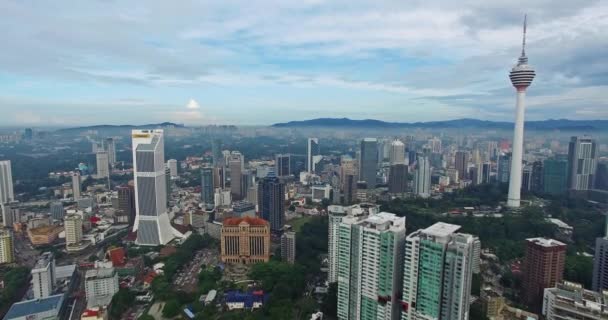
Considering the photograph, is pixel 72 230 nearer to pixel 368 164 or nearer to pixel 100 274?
pixel 100 274

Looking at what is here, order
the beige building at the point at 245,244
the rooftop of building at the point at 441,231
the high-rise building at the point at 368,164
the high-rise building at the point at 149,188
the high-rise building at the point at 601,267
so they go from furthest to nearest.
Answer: the high-rise building at the point at 368,164
the high-rise building at the point at 149,188
the beige building at the point at 245,244
the high-rise building at the point at 601,267
the rooftop of building at the point at 441,231

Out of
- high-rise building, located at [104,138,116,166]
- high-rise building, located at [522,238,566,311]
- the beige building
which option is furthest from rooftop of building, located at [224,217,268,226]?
high-rise building, located at [104,138,116,166]

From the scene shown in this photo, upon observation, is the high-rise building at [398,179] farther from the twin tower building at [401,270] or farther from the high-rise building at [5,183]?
the high-rise building at [5,183]

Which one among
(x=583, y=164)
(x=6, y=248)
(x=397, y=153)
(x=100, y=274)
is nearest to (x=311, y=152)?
(x=397, y=153)

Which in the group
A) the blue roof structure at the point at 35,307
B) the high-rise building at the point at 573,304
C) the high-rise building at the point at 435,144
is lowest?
the blue roof structure at the point at 35,307

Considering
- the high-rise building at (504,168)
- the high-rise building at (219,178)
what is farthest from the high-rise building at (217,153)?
the high-rise building at (504,168)

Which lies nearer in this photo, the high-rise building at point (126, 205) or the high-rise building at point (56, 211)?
the high-rise building at point (126, 205)

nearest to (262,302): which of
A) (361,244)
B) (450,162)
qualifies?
(361,244)
